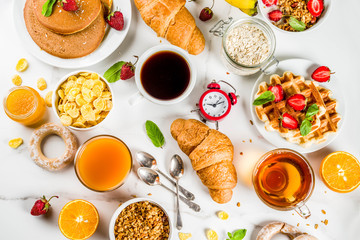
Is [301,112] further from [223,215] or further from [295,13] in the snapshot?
[223,215]

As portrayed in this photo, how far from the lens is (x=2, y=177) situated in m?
1.93

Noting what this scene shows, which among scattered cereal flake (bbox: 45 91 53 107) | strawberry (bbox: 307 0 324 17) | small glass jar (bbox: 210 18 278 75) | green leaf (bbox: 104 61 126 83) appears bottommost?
scattered cereal flake (bbox: 45 91 53 107)

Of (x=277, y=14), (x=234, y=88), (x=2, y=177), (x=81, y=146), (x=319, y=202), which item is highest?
(x=277, y=14)

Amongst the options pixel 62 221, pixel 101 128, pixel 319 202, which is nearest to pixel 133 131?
pixel 101 128

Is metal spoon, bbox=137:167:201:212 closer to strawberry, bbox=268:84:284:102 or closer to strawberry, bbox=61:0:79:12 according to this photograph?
strawberry, bbox=268:84:284:102

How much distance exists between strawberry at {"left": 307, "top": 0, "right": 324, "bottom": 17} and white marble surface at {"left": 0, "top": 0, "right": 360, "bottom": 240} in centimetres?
18

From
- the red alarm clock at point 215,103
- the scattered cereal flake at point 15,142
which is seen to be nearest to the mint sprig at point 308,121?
the red alarm clock at point 215,103

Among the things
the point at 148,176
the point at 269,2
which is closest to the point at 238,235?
the point at 148,176

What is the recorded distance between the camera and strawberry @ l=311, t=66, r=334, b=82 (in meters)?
1.86

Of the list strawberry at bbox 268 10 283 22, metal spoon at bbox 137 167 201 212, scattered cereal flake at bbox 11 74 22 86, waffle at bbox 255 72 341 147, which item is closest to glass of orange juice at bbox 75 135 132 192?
metal spoon at bbox 137 167 201 212

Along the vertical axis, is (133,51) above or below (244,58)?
below

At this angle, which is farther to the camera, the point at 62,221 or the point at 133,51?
the point at 133,51

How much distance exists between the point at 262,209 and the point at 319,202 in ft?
1.21

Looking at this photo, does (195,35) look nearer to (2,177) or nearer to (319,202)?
(319,202)
